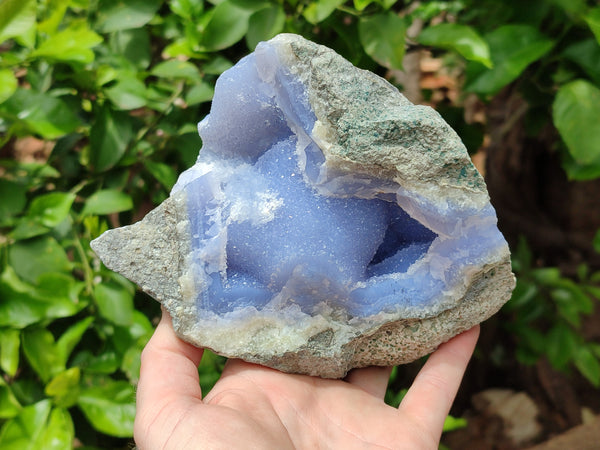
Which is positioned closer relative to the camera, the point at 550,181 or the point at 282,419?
the point at 282,419

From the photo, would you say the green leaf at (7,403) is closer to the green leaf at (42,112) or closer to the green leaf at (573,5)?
the green leaf at (42,112)

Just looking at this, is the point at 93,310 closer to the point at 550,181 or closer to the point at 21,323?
the point at 21,323

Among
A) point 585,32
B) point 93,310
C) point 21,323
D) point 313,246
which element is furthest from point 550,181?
point 21,323

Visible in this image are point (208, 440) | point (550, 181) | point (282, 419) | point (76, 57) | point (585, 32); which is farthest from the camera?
point (550, 181)

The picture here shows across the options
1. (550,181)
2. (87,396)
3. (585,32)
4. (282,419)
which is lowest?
(550,181)

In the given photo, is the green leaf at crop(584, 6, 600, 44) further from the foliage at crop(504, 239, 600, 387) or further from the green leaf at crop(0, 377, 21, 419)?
the green leaf at crop(0, 377, 21, 419)

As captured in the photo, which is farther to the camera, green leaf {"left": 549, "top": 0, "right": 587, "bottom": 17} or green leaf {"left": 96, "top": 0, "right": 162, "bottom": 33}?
green leaf {"left": 96, "top": 0, "right": 162, "bottom": 33}

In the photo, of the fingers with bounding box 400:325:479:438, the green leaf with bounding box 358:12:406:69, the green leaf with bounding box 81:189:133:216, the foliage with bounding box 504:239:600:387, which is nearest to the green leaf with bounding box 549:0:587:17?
the green leaf with bounding box 358:12:406:69
